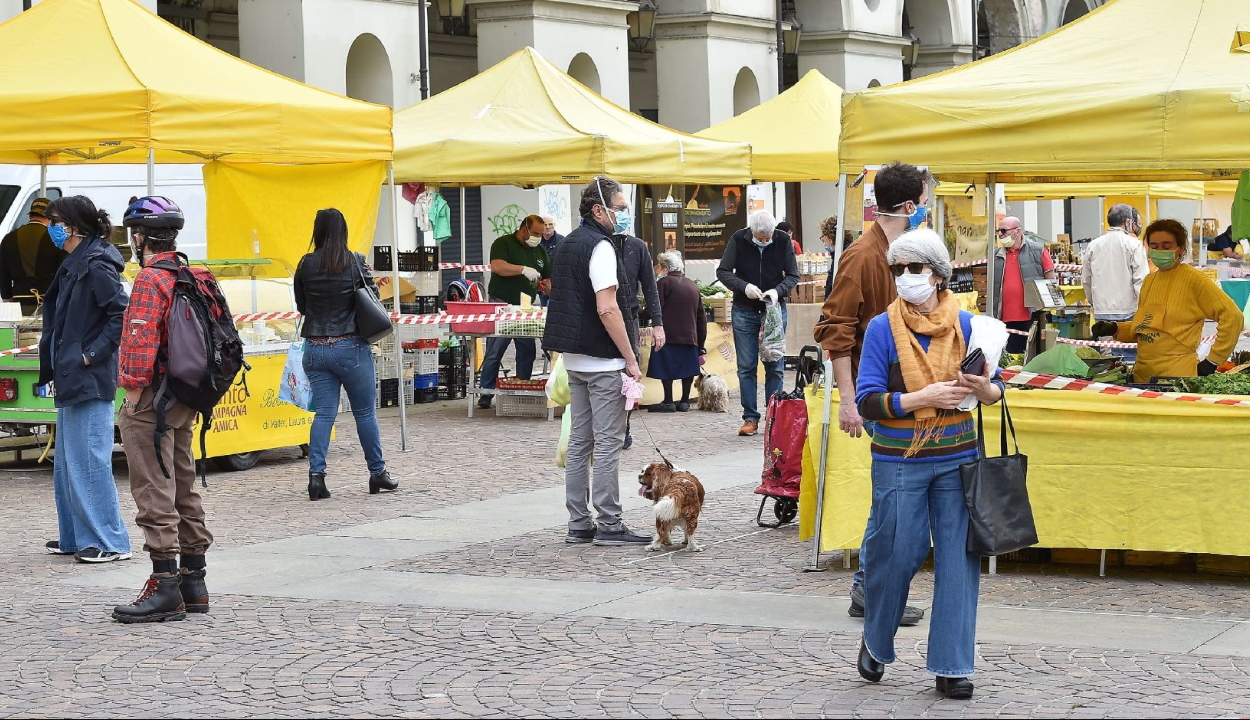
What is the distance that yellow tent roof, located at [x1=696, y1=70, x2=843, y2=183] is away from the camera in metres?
20.6

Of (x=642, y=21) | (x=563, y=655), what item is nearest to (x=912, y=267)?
(x=563, y=655)

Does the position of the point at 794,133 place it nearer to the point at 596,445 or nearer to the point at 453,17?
the point at 453,17

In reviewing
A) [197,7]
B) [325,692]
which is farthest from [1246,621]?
[197,7]

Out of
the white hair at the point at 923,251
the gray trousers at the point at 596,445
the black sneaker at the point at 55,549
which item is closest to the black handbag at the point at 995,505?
the white hair at the point at 923,251

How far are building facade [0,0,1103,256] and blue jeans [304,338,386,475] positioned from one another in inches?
351

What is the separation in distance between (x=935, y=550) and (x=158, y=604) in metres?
3.53

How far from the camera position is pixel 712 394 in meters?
16.2

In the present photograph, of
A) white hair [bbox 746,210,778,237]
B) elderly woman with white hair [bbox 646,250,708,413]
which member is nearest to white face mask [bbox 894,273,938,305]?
white hair [bbox 746,210,778,237]

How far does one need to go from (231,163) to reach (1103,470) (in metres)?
8.74

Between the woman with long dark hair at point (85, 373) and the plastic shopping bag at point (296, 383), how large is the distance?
104 inches

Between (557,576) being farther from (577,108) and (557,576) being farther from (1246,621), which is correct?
(577,108)

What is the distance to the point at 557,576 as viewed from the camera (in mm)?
8414

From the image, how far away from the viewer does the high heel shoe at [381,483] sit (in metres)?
11.4

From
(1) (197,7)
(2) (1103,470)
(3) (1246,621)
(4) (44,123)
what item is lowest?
(3) (1246,621)
